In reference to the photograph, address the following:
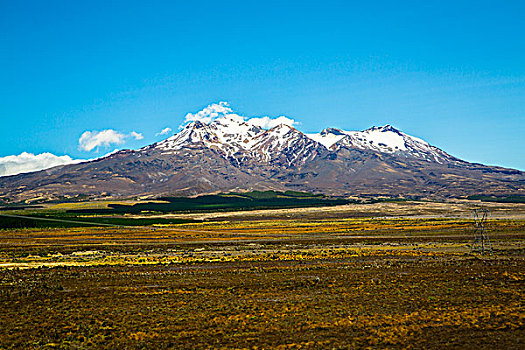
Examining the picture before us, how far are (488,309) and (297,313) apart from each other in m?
9.80

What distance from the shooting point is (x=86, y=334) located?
19281mm

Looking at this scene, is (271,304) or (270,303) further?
(270,303)

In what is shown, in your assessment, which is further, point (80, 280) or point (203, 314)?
point (80, 280)

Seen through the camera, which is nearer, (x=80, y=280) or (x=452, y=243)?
(x=80, y=280)

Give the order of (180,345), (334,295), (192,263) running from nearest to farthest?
1. (180,345)
2. (334,295)
3. (192,263)

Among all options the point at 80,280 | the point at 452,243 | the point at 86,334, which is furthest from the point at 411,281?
the point at 452,243

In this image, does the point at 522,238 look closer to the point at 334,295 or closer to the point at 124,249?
the point at 334,295

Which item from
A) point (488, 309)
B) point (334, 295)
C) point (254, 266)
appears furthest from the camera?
point (254, 266)

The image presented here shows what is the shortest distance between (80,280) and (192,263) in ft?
39.7

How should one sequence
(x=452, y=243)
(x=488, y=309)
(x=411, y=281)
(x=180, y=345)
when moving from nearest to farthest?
1. (x=180, y=345)
2. (x=488, y=309)
3. (x=411, y=281)
4. (x=452, y=243)

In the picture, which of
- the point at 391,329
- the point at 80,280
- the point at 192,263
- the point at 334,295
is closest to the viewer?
the point at 391,329

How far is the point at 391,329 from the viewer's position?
19141 mm

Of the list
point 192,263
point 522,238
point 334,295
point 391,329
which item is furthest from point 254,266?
point 522,238

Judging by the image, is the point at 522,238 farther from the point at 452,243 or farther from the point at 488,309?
the point at 488,309
